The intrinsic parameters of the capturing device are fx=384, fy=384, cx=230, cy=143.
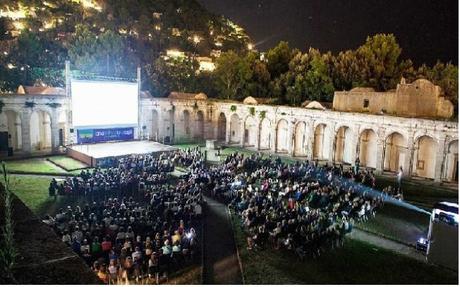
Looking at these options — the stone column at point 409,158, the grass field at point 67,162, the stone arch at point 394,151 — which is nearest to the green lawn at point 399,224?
the stone column at point 409,158

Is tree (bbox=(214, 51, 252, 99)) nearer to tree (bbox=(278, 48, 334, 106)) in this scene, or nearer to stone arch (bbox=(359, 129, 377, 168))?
tree (bbox=(278, 48, 334, 106))

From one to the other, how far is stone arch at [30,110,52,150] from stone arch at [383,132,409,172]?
98.5 ft

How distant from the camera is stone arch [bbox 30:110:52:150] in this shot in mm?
35897

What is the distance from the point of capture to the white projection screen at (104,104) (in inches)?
1248

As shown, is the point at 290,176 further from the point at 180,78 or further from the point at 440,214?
the point at 180,78

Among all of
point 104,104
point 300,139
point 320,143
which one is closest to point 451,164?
point 320,143

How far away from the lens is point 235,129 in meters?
44.3

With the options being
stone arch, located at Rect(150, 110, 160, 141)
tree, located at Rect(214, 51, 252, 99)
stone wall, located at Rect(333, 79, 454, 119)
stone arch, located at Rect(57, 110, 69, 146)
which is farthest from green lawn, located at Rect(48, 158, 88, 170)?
stone wall, located at Rect(333, 79, 454, 119)

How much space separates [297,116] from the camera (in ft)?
118

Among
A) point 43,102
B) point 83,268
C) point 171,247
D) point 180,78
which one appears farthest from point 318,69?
point 83,268

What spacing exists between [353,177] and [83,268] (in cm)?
2391

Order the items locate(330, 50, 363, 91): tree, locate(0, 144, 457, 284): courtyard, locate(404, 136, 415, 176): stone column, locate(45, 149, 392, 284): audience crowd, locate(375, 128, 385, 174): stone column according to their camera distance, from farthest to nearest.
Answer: locate(330, 50, 363, 91): tree
locate(375, 128, 385, 174): stone column
locate(404, 136, 415, 176): stone column
locate(0, 144, 457, 284): courtyard
locate(45, 149, 392, 284): audience crowd

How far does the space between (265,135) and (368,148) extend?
11480 mm

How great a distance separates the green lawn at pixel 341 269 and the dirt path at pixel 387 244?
0.52 metres
